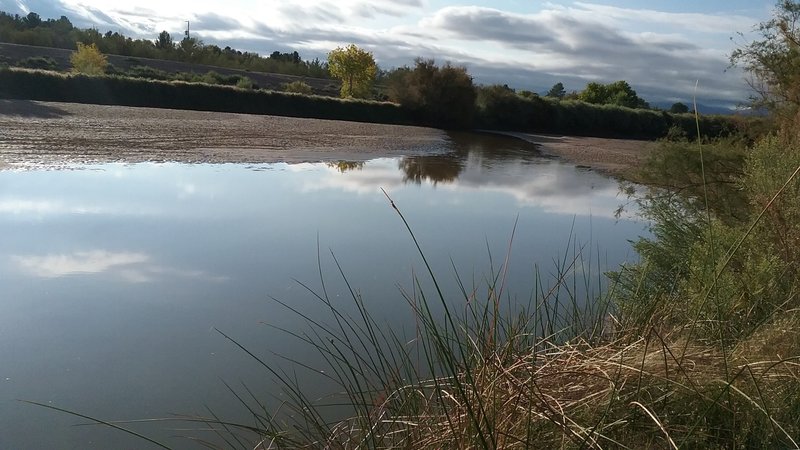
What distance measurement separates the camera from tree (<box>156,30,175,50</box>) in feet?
211

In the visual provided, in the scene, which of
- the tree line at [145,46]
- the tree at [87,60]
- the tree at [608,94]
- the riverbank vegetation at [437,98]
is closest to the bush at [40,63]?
the riverbank vegetation at [437,98]

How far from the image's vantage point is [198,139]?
21.6 metres

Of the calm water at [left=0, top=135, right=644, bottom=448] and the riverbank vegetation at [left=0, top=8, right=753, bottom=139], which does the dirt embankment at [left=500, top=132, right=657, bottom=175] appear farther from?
the calm water at [left=0, top=135, right=644, bottom=448]

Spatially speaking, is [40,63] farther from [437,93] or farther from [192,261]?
[192,261]

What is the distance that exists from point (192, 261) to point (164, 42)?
63230 mm

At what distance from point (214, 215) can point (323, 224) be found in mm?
1584

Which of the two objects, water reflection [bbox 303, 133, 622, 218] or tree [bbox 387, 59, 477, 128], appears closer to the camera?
water reflection [bbox 303, 133, 622, 218]

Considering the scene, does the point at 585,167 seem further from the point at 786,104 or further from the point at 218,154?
the point at 786,104

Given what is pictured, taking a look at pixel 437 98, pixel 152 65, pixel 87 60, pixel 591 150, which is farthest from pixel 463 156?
pixel 152 65

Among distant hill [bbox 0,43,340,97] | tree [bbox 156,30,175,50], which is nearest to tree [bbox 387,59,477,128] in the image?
distant hill [bbox 0,43,340,97]

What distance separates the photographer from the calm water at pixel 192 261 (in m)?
5.16

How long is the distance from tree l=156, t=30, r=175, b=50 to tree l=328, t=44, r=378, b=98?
2311cm

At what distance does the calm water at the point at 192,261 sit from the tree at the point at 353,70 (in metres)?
30.0

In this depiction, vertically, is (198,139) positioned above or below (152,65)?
below
